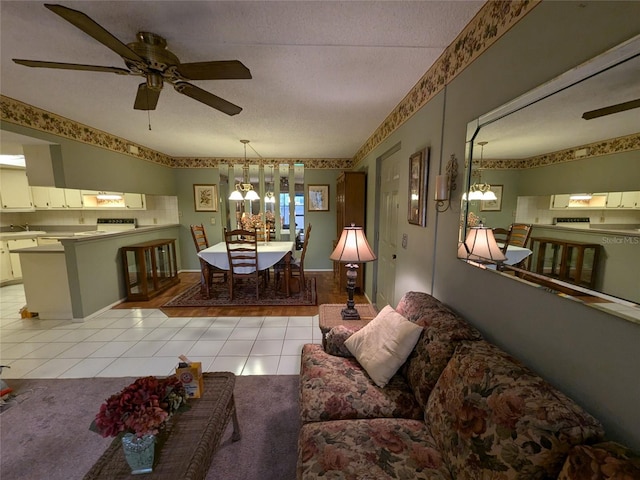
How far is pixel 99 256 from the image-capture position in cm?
352

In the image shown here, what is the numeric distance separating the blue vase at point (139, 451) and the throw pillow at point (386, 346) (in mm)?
1076

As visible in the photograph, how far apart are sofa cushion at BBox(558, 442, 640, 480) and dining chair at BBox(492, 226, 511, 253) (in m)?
0.74

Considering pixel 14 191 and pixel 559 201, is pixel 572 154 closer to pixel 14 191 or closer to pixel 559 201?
pixel 559 201

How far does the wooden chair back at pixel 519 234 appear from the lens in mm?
1094

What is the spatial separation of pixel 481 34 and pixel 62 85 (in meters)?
3.19

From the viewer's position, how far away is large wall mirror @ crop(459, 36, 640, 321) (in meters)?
0.74

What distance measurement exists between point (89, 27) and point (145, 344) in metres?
2.71

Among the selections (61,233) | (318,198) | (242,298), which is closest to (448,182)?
(242,298)

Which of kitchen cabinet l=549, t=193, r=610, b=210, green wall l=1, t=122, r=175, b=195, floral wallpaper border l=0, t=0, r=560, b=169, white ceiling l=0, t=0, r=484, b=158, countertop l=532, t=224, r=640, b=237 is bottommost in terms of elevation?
countertop l=532, t=224, r=640, b=237

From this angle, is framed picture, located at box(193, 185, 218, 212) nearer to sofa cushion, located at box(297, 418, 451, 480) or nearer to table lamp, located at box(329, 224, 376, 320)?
table lamp, located at box(329, 224, 376, 320)

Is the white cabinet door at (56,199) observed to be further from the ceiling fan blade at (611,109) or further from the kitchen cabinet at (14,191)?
the ceiling fan blade at (611,109)

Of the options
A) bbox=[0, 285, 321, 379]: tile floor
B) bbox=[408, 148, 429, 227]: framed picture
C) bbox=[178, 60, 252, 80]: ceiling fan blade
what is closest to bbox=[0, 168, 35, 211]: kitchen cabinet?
bbox=[0, 285, 321, 379]: tile floor

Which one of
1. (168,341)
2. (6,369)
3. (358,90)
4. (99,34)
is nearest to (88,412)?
(168,341)

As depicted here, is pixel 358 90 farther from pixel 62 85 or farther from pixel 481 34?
pixel 62 85
